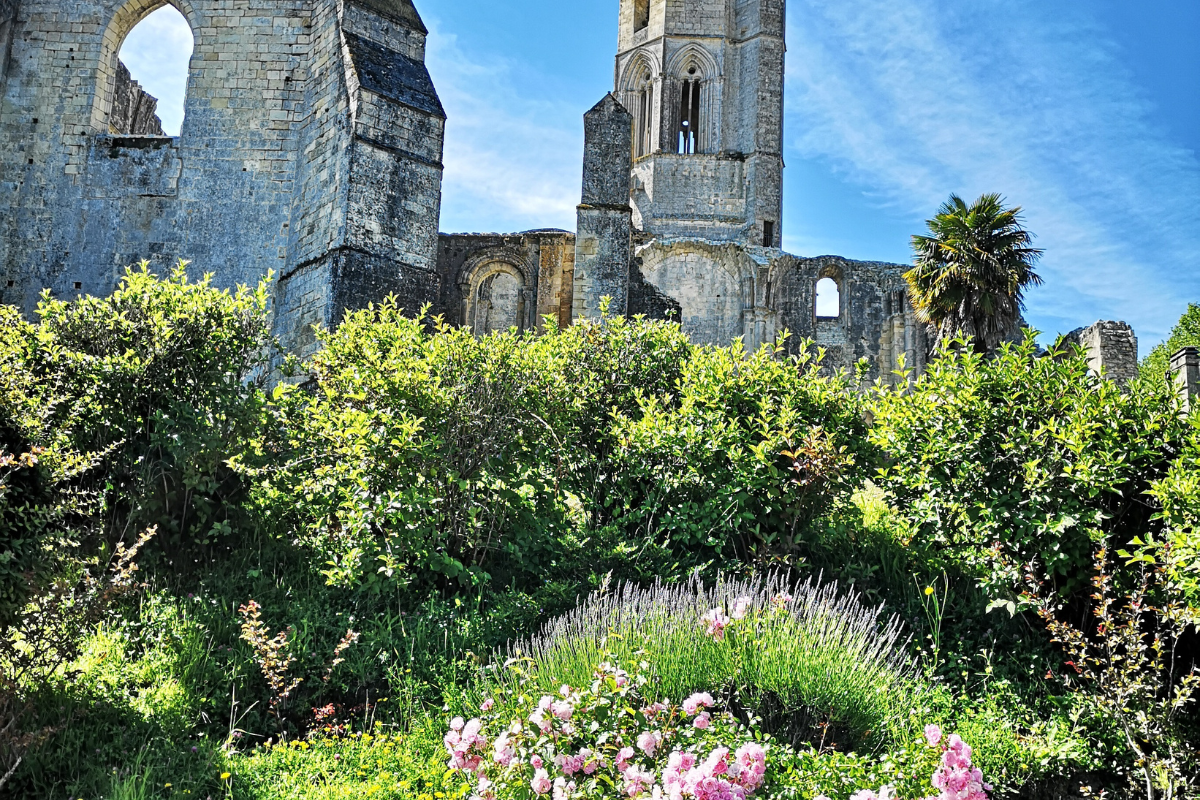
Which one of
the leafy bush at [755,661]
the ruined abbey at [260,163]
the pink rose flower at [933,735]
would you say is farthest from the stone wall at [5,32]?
the pink rose flower at [933,735]

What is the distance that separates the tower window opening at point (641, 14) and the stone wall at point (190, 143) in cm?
2588

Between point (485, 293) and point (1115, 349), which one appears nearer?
point (1115, 349)

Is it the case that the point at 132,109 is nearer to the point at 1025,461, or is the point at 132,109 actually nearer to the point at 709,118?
the point at 1025,461

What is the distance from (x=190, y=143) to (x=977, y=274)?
12.2 meters

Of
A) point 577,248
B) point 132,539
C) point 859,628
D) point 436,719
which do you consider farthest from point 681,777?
point 577,248

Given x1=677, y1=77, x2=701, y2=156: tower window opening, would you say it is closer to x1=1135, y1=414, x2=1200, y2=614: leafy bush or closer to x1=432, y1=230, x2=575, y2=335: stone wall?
x1=432, y1=230, x2=575, y2=335: stone wall

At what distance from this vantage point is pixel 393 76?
11.1 m

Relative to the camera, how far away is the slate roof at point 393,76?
35.4ft

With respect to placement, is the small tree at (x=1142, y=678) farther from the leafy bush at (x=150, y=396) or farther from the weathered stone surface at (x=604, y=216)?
the weathered stone surface at (x=604, y=216)

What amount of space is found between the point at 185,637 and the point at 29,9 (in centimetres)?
966

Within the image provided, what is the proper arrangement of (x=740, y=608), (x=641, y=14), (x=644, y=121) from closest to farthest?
(x=740, y=608) → (x=644, y=121) → (x=641, y=14)

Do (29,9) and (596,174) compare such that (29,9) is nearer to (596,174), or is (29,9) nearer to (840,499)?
(596,174)

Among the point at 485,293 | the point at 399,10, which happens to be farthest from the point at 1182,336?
the point at 399,10

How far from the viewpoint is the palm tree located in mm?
16812
